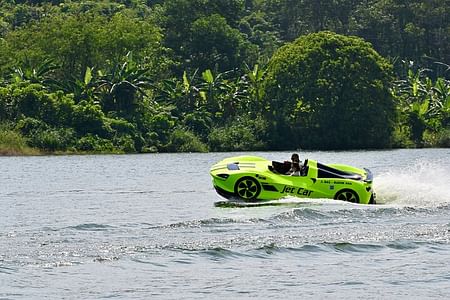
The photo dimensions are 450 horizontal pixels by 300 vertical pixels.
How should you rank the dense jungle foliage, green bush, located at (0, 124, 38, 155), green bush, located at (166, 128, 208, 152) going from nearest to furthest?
green bush, located at (0, 124, 38, 155) < the dense jungle foliage < green bush, located at (166, 128, 208, 152)

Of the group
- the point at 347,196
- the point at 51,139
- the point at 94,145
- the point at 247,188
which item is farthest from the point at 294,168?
the point at 94,145

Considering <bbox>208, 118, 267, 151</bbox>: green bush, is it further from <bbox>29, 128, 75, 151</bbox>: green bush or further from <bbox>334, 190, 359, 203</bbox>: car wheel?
<bbox>334, 190, 359, 203</bbox>: car wheel

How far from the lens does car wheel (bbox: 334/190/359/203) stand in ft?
101

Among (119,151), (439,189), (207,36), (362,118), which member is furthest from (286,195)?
(207,36)

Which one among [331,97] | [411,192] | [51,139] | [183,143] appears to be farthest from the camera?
[331,97]

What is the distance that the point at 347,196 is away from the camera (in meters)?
30.7

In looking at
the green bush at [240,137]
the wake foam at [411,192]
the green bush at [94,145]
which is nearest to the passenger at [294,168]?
the wake foam at [411,192]

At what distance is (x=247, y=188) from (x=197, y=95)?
180 ft

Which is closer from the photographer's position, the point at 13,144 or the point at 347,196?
the point at 347,196

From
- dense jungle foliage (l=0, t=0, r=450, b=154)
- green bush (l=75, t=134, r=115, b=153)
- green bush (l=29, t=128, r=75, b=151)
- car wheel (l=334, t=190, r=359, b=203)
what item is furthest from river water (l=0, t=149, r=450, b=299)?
dense jungle foliage (l=0, t=0, r=450, b=154)

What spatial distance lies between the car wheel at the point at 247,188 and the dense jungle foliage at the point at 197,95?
44097 mm

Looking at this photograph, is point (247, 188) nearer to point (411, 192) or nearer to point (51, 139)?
point (411, 192)

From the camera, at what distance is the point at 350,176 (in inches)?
1226

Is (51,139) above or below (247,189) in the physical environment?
above
